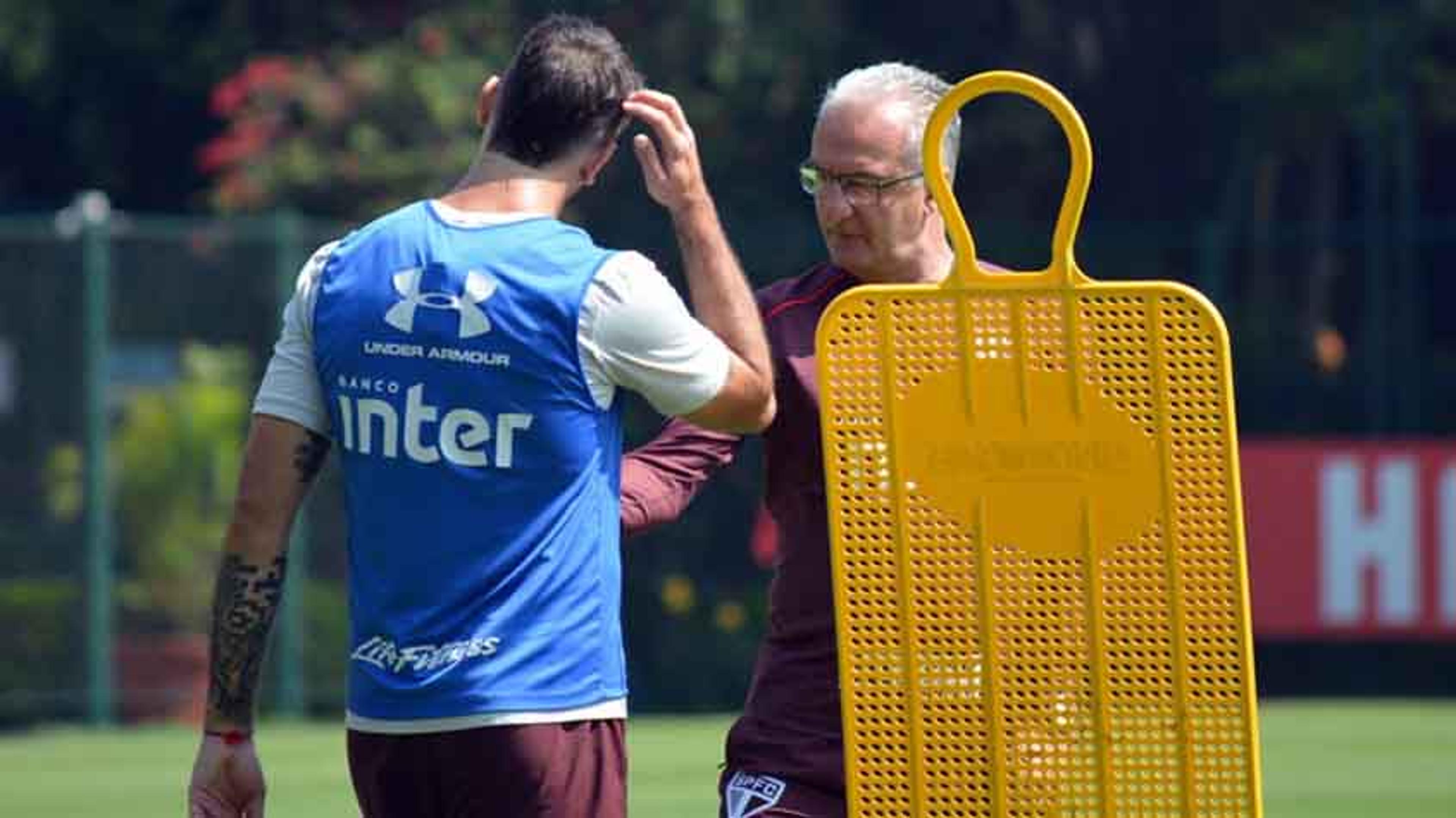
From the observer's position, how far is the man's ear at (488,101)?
461 centimetres

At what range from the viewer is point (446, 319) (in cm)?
439

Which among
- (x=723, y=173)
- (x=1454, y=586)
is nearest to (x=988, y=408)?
(x=1454, y=586)

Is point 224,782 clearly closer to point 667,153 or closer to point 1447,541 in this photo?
point 667,153

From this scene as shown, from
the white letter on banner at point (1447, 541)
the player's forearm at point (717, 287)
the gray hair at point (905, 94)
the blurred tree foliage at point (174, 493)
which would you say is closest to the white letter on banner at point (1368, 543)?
the white letter on banner at point (1447, 541)

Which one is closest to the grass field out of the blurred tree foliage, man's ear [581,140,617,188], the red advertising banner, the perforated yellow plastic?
the red advertising banner

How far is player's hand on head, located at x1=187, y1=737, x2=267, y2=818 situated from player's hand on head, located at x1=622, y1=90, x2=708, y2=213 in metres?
1.07

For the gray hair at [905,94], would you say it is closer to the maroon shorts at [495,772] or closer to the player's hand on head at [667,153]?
the player's hand on head at [667,153]

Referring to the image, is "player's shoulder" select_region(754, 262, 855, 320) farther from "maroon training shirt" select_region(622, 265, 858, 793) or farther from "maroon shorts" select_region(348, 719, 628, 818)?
"maroon shorts" select_region(348, 719, 628, 818)

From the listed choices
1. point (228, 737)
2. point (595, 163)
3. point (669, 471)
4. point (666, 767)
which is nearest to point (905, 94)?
point (669, 471)

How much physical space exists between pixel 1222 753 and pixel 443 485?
1179 mm

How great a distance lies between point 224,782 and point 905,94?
5.53 feet

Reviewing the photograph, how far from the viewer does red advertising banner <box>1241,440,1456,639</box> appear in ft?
56.1

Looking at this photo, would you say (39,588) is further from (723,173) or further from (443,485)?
(443,485)

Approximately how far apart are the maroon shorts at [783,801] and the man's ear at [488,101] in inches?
48.0
